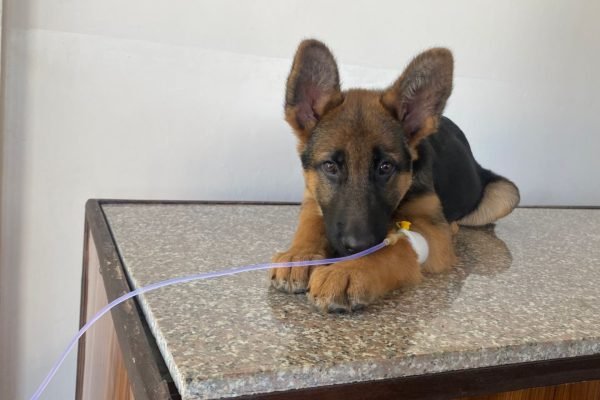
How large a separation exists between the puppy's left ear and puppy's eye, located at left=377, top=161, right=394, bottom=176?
0.12 m

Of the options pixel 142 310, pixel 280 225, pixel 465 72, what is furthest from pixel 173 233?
pixel 465 72

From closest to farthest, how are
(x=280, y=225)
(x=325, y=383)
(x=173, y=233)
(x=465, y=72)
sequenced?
1. (x=325, y=383)
2. (x=173, y=233)
3. (x=280, y=225)
4. (x=465, y=72)

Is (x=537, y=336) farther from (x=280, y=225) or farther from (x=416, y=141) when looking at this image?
(x=280, y=225)

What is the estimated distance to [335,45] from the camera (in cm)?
201

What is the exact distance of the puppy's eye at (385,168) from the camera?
123 cm

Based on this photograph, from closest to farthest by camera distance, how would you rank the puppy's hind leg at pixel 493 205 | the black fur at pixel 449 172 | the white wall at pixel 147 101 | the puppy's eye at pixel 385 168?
the puppy's eye at pixel 385 168 < the black fur at pixel 449 172 < the white wall at pixel 147 101 < the puppy's hind leg at pixel 493 205

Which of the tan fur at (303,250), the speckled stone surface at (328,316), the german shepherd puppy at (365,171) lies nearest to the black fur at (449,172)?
the german shepherd puppy at (365,171)

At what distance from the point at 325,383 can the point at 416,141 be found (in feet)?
2.32

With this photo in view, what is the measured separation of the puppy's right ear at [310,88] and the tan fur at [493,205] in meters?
0.78

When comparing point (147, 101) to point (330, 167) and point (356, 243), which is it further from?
point (356, 243)

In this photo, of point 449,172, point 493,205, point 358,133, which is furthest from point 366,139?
point 493,205

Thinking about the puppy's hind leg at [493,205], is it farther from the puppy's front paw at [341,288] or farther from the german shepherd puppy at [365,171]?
the puppy's front paw at [341,288]

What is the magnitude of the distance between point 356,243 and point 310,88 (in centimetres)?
40

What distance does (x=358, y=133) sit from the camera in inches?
48.2
